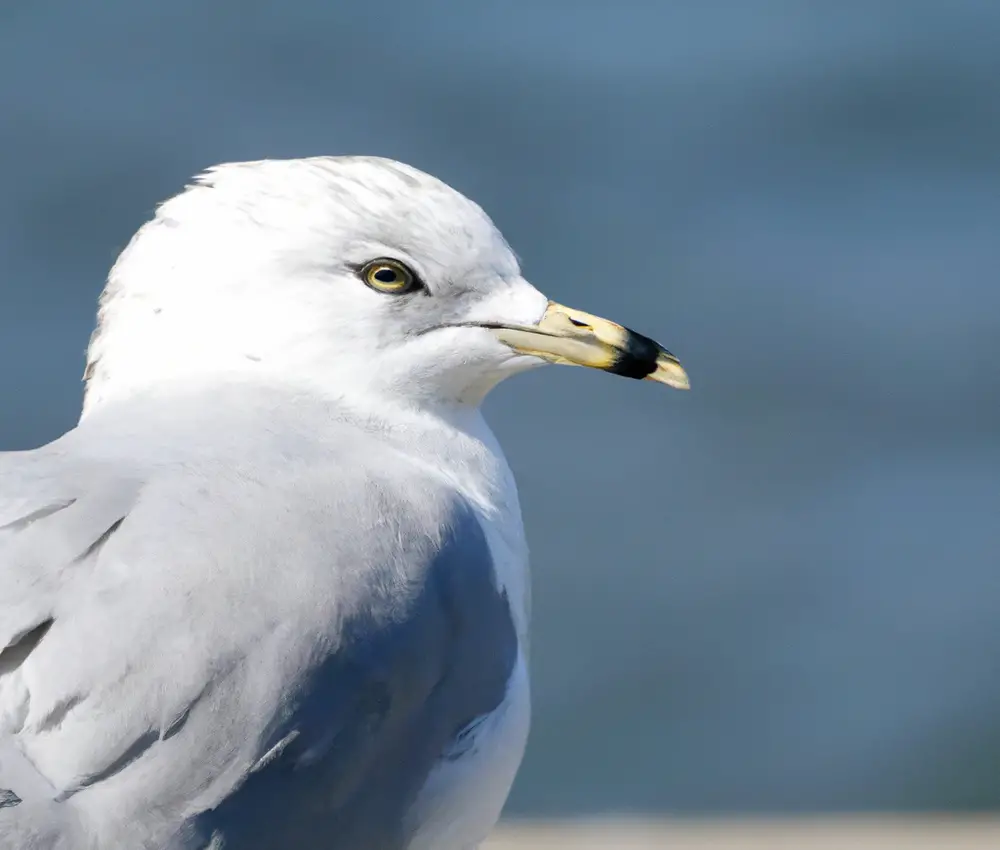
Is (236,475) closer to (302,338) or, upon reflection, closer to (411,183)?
(302,338)

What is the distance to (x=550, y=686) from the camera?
499 cm

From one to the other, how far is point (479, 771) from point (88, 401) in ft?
2.09

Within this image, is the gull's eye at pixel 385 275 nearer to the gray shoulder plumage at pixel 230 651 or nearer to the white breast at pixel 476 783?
the gray shoulder plumage at pixel 230 651

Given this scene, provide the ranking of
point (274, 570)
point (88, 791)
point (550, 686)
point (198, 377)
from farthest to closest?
point (550, 686) < point (198, 377) < point (274, 570) < point (88, 791)

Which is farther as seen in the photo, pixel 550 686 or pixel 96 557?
pixel 550 686

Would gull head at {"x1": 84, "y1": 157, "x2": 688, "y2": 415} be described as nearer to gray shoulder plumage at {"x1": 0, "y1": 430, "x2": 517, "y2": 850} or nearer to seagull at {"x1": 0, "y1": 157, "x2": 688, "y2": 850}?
seagull at {"x1": 0, "y1": 157, "x2": 688, "y2": 850}

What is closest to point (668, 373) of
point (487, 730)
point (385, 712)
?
point (487, 730)

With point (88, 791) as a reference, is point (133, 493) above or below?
above

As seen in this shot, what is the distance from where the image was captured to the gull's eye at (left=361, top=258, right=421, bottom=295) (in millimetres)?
2066

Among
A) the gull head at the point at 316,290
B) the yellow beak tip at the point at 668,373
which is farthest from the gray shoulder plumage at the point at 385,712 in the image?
the yellow beak tip at the point at 668,373

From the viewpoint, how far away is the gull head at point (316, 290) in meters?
2.04

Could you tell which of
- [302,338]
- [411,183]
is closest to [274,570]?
[302,338]

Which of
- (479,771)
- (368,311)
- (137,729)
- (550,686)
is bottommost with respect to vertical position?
(550,686)

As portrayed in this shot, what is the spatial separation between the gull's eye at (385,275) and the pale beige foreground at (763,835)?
1002 millimetres
